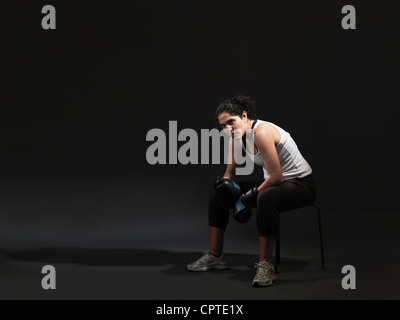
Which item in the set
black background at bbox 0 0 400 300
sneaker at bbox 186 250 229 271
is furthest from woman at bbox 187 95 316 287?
black background at bbox 0 0 400 300

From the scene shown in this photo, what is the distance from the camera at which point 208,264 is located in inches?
145

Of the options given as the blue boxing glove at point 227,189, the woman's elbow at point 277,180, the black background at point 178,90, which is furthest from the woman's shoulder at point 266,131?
the black background at point 178,90

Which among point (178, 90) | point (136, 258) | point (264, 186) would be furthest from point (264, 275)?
point (178, 90)

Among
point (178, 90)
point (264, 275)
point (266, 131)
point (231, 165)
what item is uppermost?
point (178, 90)

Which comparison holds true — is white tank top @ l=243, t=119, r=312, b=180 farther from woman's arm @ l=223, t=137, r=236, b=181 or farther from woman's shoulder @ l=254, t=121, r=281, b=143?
woman's arm @ l=223, t=137, r=236, b=181

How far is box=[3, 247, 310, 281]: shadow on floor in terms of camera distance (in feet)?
12.2

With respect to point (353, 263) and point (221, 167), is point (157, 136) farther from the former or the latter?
→ point (353, 263)

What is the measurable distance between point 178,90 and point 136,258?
1736 mm

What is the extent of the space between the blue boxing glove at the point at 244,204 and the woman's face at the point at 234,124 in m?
0.36

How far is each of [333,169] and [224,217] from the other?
5.38ft

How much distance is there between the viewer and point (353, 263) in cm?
380

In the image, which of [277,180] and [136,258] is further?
[136,258]

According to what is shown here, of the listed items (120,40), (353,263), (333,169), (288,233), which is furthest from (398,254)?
(120,40)

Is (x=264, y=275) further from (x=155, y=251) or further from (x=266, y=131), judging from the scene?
(x=155, y=251)
